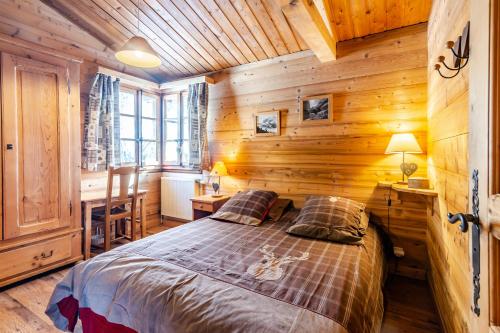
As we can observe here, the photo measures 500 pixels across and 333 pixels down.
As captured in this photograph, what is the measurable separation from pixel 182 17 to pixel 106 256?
250cm

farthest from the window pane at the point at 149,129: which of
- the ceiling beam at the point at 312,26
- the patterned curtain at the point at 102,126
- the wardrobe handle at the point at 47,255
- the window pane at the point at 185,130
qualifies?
the ceiling beam at the point at 312,26

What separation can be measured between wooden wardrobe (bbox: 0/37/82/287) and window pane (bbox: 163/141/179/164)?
1.64m

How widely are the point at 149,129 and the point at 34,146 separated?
190cm

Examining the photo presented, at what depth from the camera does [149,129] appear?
423 cm

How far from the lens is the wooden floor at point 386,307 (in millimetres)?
1786

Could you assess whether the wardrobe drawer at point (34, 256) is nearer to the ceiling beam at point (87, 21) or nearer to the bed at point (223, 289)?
the bed at point (223, 289)

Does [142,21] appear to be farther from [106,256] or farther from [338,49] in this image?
[106,256]

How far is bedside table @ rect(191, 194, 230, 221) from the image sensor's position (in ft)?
10.4

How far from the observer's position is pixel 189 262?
63.6 inches

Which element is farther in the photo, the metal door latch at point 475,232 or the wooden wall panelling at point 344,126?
the wooden wall panelling at point 344,126

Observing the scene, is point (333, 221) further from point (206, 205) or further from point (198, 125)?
point (198, 125)

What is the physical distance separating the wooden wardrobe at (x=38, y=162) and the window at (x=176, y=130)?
1.62m

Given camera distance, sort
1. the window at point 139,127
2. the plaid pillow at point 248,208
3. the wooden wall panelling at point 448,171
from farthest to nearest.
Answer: the window at point 139,127, the plaid pillow at point 248,208, the wooden wall panelling at point 448,171

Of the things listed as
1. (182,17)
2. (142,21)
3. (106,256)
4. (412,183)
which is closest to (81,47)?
(142,21)
